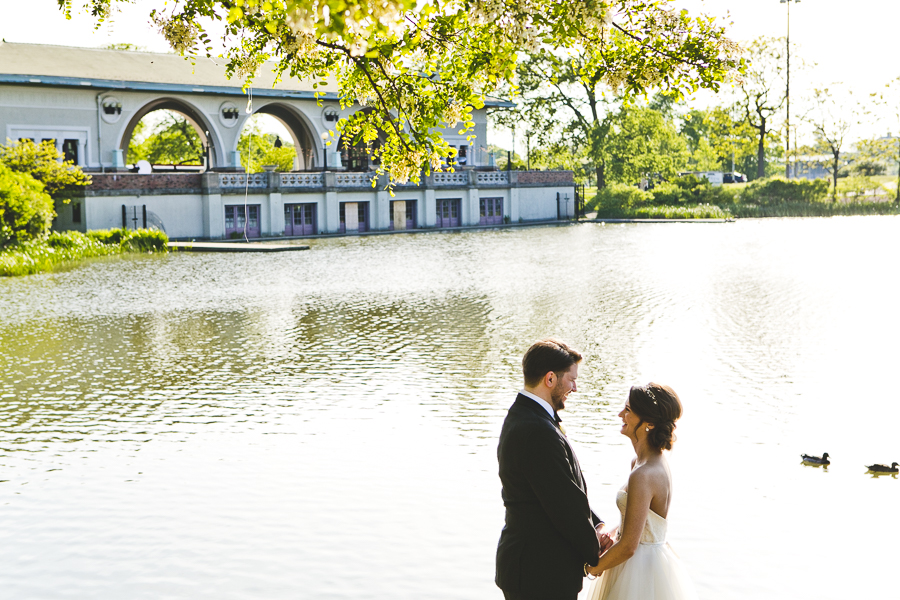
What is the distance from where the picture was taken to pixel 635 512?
4.28 meters

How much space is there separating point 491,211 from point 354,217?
1041 cm

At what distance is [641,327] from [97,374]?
9954 millimetres

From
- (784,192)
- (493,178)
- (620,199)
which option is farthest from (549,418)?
(784,192)

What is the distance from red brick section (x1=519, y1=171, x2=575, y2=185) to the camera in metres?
61.9

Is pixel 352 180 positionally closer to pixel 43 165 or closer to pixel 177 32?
pixel 43 165

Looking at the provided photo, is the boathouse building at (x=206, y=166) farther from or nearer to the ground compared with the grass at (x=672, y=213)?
farther from the ground

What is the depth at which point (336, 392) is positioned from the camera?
1319cm

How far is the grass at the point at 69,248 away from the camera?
101ft

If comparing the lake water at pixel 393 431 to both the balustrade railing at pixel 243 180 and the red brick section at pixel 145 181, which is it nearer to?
the red brick section at pixel 145 181

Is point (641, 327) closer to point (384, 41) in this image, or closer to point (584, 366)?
point (584, 366)

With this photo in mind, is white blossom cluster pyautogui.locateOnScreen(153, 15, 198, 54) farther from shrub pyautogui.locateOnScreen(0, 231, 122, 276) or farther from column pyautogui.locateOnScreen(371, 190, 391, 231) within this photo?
column pyautogui.locateOnScreen(371, 190, 391, 231)

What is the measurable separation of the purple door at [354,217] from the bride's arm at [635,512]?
49382mm

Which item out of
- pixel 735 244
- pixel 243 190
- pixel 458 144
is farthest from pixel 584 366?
pixel 458 144

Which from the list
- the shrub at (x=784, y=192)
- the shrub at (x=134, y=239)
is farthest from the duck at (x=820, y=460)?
the shrub at (x=784, y=192)
